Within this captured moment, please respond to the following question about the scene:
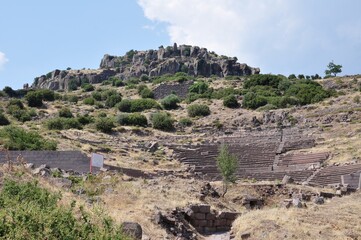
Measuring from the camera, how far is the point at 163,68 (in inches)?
4289

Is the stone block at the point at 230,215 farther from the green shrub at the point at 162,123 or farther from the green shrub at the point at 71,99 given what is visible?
the green shrub at the point at 71,99

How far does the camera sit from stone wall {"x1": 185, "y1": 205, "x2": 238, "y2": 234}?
15938 mm

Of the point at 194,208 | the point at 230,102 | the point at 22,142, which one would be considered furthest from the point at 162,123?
the point at 194,208

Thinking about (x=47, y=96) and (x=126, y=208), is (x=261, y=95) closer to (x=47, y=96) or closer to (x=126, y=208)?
(x=47, y=96)

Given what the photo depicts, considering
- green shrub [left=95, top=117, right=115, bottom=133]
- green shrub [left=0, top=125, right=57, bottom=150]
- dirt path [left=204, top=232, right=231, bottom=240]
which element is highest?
green shrub [left=95, top=117, right=115, bottom=133]

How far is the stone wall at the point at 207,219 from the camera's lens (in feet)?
52.3

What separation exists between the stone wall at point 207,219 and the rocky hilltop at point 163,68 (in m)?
90.0

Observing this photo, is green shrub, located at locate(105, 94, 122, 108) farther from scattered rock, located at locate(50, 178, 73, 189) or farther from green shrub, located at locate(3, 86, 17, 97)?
scattered rock, located at locate(50, 178, 73, 189)

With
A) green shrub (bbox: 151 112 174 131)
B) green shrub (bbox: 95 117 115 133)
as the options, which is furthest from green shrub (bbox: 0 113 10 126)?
green shrub (bbox: 151 112 174 131)

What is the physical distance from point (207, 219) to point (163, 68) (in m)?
93.9

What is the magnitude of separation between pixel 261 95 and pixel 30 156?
47770 millimetres

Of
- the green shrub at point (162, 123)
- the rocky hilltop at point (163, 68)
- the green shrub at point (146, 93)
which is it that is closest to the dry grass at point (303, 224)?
the green shrub at point (162, 123)

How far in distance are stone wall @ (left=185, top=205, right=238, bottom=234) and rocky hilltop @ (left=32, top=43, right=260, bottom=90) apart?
295ft

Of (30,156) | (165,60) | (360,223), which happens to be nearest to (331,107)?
(30,156)
